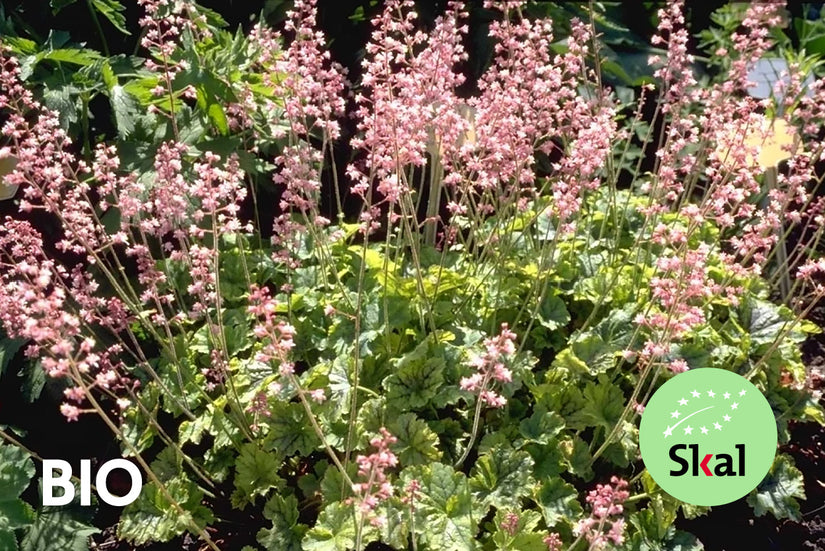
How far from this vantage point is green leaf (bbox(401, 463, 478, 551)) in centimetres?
268

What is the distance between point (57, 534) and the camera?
119 inches

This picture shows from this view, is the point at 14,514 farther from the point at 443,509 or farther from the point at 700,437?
the point at 700,437

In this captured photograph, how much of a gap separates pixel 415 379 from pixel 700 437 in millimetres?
928

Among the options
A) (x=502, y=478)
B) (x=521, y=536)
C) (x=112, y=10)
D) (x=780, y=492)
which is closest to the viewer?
(x=521, y=536)

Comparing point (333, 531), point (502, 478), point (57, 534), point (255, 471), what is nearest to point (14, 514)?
point (57, 534)

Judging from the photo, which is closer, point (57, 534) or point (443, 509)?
point (443, 509)

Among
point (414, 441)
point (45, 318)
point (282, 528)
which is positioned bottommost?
point (282, 528)

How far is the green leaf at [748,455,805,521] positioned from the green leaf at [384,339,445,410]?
119 cm

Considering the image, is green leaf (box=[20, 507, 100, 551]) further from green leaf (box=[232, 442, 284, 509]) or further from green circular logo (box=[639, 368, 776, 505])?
green circular logo (box=[639, 368, 776, 505])

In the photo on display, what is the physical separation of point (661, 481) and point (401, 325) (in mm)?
1030

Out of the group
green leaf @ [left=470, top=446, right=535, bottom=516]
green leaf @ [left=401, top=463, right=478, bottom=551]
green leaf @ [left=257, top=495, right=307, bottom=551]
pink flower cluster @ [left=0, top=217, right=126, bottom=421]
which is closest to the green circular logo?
green leaf @ [left=470, top=446, right=535, bottom=516]

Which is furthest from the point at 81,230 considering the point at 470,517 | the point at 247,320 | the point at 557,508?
the point at 557,508

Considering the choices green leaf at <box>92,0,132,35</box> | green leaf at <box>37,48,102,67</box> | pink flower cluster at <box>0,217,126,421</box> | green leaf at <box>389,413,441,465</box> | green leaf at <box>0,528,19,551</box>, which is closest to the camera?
pink flower cluster at <box>0,217,126,421</box>

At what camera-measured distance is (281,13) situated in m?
4.79
